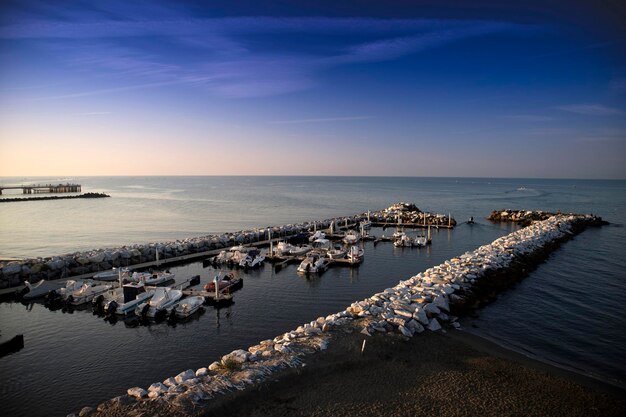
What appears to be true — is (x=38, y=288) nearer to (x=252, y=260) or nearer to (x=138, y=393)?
(x=252, y=260)

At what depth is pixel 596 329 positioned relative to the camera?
1617cm

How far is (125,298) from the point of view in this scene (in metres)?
19.1

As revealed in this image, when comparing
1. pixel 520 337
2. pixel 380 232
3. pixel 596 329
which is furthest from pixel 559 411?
pixel 380 232

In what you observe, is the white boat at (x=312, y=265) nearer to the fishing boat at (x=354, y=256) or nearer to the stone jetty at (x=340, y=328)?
the fishing boat at (x=354, y=256)

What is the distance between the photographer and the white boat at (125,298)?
18.5 m

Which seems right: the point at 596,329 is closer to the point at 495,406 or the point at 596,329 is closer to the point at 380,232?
the point at 495,406

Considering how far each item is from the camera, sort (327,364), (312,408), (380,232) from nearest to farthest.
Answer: (312,408) < (327,364) < (380,232)

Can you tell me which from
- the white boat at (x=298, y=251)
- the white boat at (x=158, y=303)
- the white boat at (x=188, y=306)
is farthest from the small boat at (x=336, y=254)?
the white boat at (x=158, y=303)

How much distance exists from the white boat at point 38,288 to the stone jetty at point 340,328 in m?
13.1

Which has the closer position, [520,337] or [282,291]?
[520,337]

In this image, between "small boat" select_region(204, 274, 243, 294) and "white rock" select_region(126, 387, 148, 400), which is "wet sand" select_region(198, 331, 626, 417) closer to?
"white rock" select_region(126, 387, 148, 400)

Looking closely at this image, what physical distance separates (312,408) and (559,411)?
21.2 feet

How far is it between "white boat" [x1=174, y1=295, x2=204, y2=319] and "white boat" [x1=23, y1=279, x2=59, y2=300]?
8.47m

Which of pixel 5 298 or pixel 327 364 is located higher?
pixel 327 364
